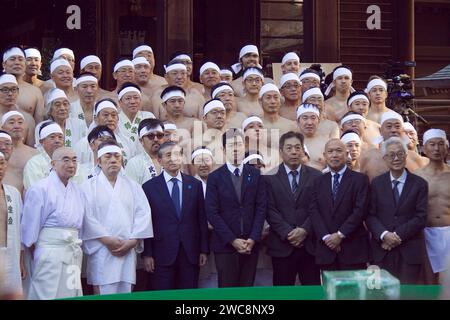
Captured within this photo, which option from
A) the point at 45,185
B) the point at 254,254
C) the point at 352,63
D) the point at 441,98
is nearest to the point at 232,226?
the point at 254,254

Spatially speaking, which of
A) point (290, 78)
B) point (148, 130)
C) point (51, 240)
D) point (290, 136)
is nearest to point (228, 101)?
point (290, 78)

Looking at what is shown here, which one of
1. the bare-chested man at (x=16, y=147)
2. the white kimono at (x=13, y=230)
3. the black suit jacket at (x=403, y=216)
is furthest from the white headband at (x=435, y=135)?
the white kimono at (x=13, y=230)

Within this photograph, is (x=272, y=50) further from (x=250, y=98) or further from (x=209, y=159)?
(x=209, y=159)

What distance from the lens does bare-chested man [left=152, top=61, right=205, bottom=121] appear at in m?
8.30

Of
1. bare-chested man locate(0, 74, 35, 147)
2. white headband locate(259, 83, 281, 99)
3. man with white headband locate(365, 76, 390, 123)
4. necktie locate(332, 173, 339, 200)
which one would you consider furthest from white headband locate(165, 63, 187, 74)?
necktie locate(332, 173, 339, 200)

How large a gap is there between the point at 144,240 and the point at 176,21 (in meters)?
3.70

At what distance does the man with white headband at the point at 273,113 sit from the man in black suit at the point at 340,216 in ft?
2.95

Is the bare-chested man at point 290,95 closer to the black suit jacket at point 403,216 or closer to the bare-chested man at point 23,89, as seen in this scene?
the black suit jacket at point 403,216

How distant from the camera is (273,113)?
8.03 metres

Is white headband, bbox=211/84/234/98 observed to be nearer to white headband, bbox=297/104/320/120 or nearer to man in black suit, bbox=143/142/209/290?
white headband, bbox=297/104/320/120

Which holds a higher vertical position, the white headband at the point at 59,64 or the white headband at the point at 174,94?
the white headband at the point at 59,64

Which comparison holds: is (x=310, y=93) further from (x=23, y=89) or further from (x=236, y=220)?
(x=23, y=89)

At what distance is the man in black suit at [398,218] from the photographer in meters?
6.95

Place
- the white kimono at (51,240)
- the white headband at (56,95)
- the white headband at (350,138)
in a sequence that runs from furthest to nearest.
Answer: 1. the white headband at (56,95)
2. the white headband at (350,138)
3. the white kimono at (51,240)
